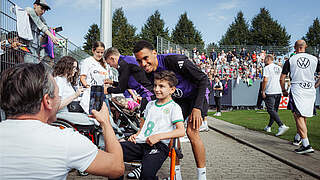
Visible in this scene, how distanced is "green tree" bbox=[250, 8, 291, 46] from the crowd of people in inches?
2589

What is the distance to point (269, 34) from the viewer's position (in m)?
68.4

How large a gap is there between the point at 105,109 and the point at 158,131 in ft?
4.73

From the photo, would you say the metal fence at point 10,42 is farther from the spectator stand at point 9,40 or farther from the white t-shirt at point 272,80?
the white t-shirt at point 272,80

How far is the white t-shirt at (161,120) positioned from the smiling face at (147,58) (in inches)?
20.6

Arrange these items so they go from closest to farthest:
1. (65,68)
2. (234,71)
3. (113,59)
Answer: (65,68) → (113,59) → (234,71)

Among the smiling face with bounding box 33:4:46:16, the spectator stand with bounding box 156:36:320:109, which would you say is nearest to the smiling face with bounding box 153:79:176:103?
the smiling face with bounding box 33:4:46:16

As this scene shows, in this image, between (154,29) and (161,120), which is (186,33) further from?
(161,120)

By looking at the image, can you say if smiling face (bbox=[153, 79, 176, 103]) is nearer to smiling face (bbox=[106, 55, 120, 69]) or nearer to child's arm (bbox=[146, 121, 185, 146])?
child's arm (bbox=[146, 121, 185, 146])

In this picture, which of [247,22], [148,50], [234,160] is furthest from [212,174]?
[247,22]

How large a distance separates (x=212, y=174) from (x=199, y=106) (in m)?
1.64

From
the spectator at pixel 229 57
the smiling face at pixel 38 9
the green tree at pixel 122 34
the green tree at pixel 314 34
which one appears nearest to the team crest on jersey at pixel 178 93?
the smiling face at pixel 38 9

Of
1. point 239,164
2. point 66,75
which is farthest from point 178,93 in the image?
point 239,164

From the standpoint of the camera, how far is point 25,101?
152 cm

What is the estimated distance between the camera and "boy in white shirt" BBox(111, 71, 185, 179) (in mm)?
3008
